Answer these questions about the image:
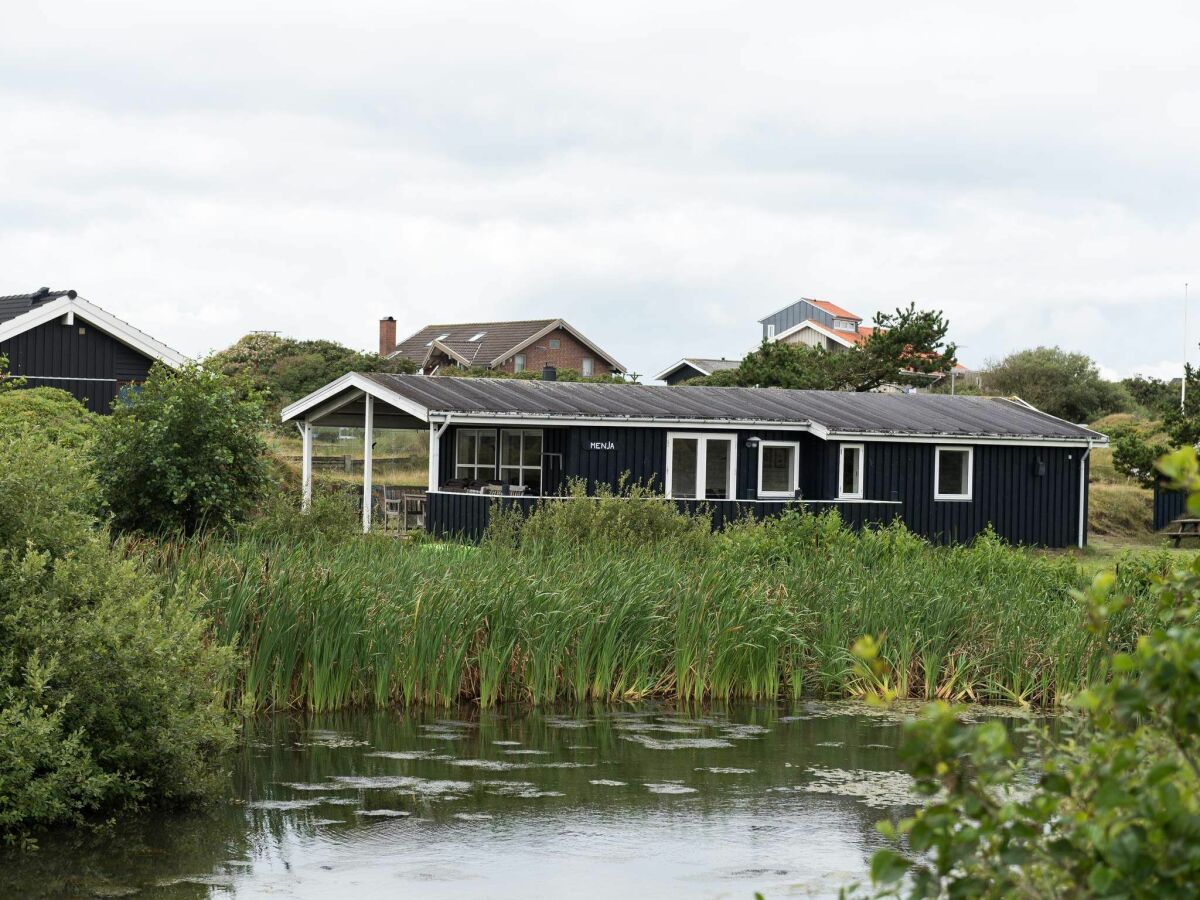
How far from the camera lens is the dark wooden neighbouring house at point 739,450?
23.9m

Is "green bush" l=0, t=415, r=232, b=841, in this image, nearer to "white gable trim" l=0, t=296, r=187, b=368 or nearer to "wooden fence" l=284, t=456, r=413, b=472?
"white gable trim" l=0, t=296, r=187, b=368

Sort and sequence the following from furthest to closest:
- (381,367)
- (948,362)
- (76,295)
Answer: (381,367), (948,362), (76,295)

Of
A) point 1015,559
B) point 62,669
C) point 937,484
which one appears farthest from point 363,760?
point 937,484

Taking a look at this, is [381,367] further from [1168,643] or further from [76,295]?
[1168,643]

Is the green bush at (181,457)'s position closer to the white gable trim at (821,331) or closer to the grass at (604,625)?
the grass at (604,625)

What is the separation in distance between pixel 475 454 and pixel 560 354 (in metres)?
46.1

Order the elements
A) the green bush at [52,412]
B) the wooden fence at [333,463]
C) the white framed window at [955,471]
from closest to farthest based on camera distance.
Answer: the green bush at [52,412]
the white framed window at [955,471]
the wooden fence at [333,463]

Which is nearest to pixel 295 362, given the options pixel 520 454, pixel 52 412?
pixel 520 454

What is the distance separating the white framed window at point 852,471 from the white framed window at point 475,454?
6.18 m

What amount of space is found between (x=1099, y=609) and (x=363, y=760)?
289 inches

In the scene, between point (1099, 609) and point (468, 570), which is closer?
point (1099, 609)

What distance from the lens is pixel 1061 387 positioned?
63.1 meters

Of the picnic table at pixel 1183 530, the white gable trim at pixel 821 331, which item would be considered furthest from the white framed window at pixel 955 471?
the white gable trim at pixel 821 331

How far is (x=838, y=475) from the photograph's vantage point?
26.1 m
